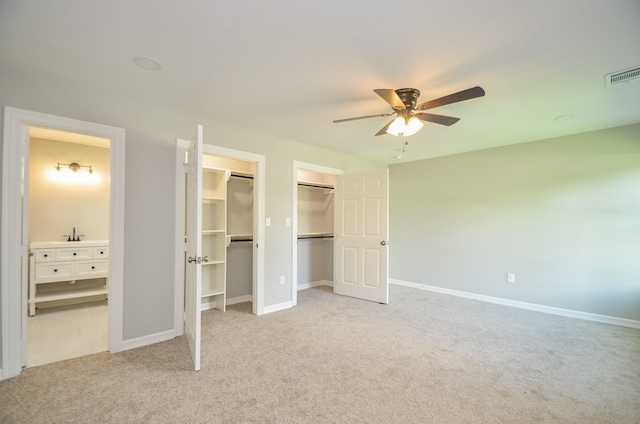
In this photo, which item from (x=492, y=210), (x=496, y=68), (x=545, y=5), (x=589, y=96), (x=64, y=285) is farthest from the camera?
(x=492, y=210)

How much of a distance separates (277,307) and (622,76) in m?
4.28

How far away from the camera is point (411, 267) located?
5.55 meters

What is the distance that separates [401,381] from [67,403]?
2438 millimetres

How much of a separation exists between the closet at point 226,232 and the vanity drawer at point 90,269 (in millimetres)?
1499

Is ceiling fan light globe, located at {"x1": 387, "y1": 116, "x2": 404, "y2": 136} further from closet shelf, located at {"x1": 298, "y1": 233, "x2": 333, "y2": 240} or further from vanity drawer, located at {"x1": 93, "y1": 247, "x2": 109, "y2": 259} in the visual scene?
vanity drawer, located at {"x1": 93, "y1": 247, "x2": 109, "y2": 259}

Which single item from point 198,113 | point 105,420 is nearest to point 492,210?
point 198,113

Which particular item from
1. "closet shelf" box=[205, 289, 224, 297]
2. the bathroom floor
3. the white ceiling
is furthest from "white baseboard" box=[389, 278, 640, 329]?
the bathroom floor

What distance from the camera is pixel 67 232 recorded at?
4.18 meters

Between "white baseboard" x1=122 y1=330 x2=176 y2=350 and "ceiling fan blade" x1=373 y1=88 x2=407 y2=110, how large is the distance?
3.15 meters

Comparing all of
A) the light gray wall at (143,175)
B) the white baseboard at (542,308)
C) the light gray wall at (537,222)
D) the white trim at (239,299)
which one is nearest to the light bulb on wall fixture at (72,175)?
the light gray wall at (143,175)

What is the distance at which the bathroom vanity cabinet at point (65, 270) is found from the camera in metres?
3.68

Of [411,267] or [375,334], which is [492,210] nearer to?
[411,267]

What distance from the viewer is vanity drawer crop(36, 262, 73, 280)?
369 cm

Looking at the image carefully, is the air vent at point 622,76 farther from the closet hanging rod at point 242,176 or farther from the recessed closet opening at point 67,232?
the recessed closet opening at point 67,232
